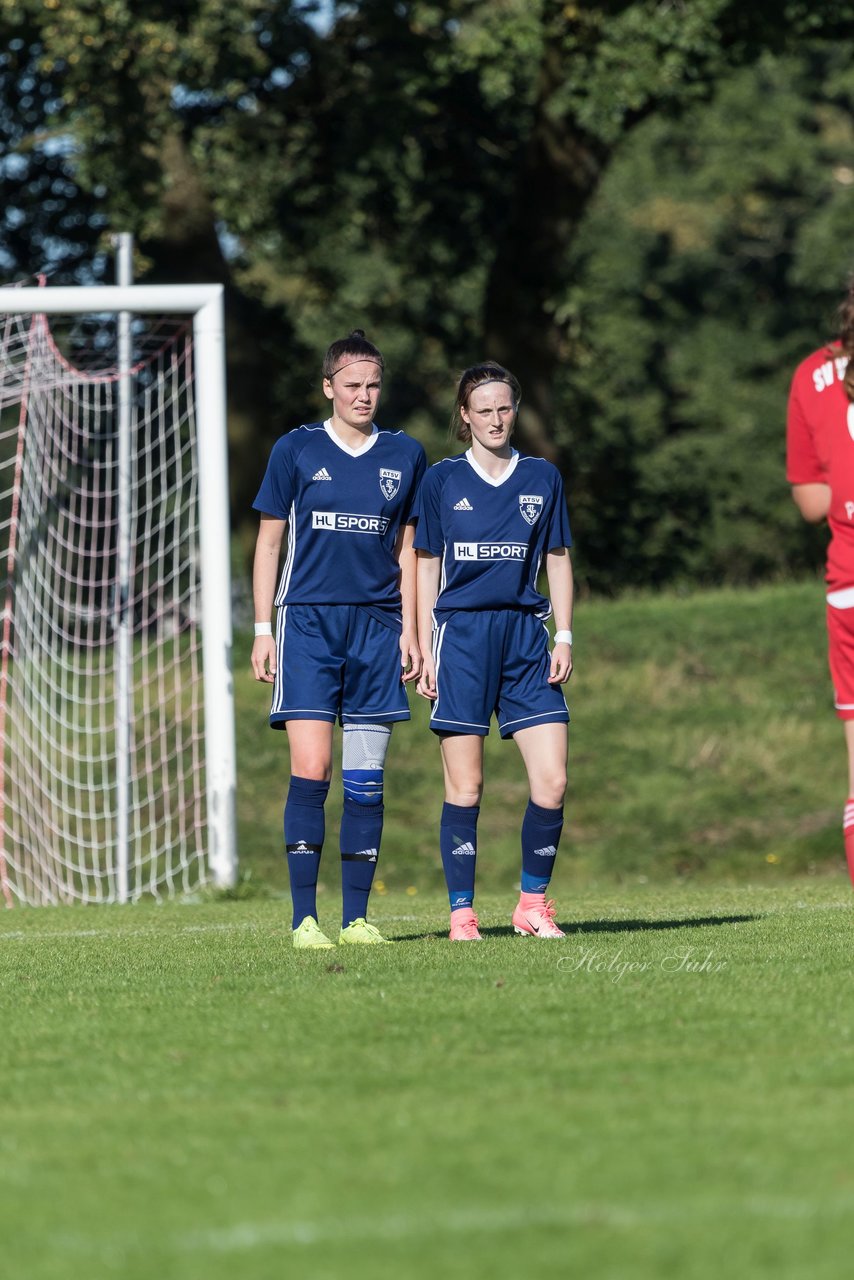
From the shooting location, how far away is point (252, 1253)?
3053 millimetres

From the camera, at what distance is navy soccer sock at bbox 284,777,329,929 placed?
705 centimetres

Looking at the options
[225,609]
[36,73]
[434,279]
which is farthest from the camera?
[434,279]

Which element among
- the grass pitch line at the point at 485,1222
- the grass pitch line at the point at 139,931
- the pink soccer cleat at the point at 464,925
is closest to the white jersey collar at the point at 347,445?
the pink soccer cleat at the point at 464,925

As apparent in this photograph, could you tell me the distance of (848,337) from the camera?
Answer: 5703 mm

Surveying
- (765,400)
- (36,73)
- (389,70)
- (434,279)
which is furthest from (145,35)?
(765,400)

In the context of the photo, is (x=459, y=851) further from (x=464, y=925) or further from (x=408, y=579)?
(x=408, y=579)

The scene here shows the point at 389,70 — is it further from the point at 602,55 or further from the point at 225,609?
the point at 225,609

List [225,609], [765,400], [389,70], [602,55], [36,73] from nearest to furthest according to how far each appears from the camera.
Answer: [225,609]
[602,55]
[389,70]
[36,73]
[765,400]

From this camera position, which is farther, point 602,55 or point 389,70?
point 389,70

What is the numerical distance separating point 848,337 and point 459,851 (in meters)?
2.43

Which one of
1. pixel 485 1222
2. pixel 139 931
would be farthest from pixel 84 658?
pixel 485 1222

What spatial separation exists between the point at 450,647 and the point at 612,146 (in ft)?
50.5

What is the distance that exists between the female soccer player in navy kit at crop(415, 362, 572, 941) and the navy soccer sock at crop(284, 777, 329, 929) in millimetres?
471

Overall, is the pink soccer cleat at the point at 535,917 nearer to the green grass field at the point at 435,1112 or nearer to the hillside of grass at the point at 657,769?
the green grass field at the point at 435,1112
